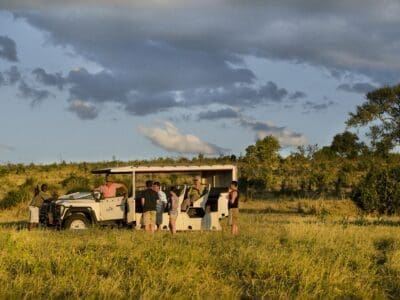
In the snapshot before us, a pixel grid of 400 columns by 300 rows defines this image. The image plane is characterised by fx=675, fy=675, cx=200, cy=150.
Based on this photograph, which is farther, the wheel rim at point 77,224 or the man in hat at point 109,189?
the man in hat at point 109,189

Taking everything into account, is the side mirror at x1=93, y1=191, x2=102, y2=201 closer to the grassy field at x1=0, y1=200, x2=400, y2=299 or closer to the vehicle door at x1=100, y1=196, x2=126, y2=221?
the vehicle door at x1=100, y1=196, x2=126, y2=221

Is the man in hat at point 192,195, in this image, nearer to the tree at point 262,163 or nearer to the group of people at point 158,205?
the group of people at point 158,205

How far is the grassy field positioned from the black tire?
455cm

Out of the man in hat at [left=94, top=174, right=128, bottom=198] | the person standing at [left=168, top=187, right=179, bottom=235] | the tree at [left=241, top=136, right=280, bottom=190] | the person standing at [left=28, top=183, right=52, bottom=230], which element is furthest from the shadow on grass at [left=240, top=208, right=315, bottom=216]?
the person standing at [left=28, top=183, right=52, bottom=230]

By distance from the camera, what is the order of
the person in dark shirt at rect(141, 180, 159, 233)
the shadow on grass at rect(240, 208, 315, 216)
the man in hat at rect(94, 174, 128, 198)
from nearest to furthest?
the person in dark shirt at rect(141, 180, 159, 233), the man in hat at rect(94, 174, 128, 198), the shadow on grass at rect(240, 208, 315, 216)

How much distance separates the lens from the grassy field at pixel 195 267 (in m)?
10.7

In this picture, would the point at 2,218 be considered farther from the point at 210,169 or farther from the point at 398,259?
the point at 398,259

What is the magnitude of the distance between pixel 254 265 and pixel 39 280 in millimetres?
3767

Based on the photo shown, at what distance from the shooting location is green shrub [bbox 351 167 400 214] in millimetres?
27375

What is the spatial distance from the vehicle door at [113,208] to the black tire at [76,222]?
52 centimetres

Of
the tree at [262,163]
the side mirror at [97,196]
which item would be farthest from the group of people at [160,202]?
the tree at [262,163]

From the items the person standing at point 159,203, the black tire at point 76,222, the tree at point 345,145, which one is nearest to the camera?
the person standing at point 159,203

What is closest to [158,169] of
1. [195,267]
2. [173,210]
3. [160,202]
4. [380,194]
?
[160,202]

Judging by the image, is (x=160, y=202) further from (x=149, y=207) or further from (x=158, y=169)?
(x=158, y=169)
